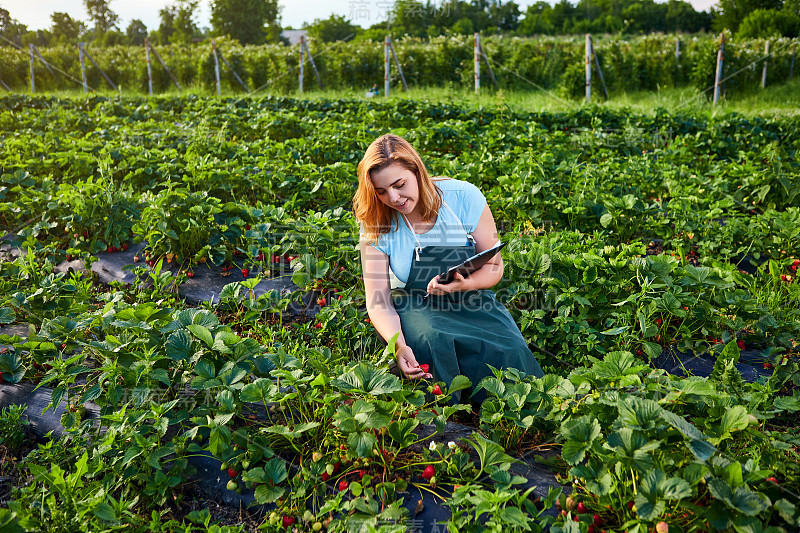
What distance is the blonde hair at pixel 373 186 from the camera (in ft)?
7.60

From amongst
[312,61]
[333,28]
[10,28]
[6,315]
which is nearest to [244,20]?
[333,28]

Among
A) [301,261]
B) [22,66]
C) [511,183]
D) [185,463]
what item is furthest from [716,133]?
→ [22,66]

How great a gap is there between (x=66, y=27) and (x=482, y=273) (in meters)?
63.0

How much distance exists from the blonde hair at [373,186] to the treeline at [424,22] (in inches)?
1166

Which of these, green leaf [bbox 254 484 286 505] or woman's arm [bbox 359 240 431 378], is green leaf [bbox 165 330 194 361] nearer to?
green leaf [bbox 254 484 286 505]

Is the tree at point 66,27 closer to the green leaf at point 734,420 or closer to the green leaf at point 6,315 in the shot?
the green leaf at point 6,315

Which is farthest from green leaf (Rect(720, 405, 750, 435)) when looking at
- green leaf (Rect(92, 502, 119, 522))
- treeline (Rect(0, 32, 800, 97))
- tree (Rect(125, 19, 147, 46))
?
tree (Rect(125, 19, 147, 46))

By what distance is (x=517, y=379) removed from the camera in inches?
76.6

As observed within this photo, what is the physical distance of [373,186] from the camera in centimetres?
236

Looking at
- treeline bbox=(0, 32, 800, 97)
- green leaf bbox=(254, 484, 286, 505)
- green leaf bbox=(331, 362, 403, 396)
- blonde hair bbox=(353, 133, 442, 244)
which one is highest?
treeline bbox=(0, 32, 800, 97)

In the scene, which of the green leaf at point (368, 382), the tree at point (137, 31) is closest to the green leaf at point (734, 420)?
the green leaf at point (368, 382)

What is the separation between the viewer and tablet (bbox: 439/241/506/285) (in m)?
2.22

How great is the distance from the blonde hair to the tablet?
366 millimetres

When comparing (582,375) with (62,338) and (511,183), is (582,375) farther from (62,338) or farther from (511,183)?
(511,183)
